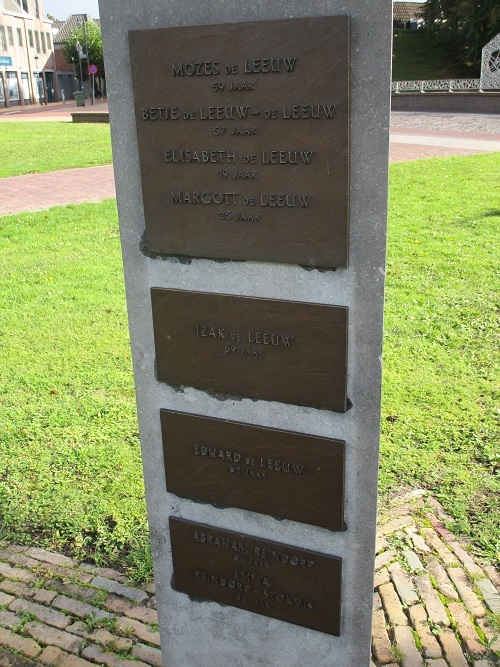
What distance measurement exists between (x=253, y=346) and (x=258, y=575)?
3.06 feet

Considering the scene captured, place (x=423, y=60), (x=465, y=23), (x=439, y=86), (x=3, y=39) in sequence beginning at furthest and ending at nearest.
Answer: (x=3, y=39) < (x=423, y=60) < (x=465, y=23) < (x=439, y=86)

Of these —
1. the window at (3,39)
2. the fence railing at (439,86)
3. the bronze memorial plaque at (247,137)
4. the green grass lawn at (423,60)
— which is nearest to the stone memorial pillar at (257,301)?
the bronze memorial plaque at (247,137)

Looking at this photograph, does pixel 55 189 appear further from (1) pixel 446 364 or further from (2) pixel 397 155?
(1) pixel 446 364

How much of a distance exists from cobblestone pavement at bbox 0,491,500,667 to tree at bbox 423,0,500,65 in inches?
1454

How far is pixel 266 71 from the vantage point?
6.63ft

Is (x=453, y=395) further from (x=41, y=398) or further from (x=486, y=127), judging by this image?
(x=486, y=127)

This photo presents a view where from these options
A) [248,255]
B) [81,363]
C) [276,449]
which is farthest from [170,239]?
[81,363]

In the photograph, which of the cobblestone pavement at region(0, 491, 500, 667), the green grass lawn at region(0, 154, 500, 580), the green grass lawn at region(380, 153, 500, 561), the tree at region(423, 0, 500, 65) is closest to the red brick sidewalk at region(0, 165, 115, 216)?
the green grass lawn at region(0, 154, 500, 580)

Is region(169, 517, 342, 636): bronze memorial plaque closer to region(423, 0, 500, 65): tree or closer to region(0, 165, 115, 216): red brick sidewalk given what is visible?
region(0, 165, 115, 216): red brick sidewalk

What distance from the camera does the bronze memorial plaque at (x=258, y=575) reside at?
2.54 meters

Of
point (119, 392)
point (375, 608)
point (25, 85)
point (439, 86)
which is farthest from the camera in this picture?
point (25, 85)

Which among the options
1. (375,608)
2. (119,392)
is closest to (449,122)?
(119,392)

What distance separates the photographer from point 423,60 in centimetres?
4131

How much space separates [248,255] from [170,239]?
0.97 ft
